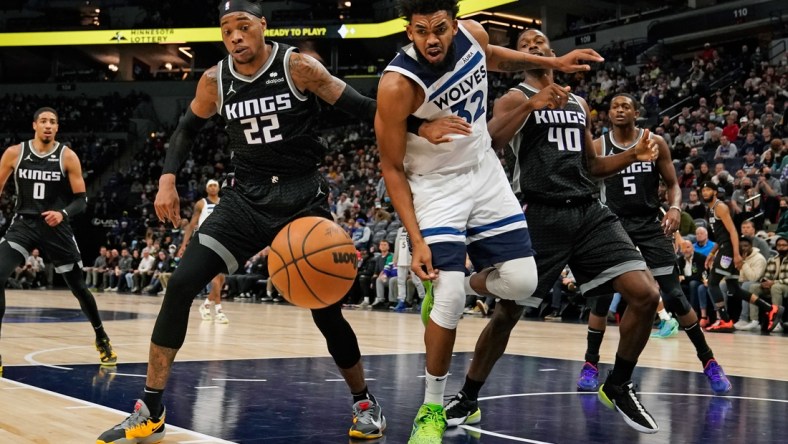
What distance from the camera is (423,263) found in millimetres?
3568

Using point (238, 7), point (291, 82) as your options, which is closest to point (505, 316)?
point (291, 82)

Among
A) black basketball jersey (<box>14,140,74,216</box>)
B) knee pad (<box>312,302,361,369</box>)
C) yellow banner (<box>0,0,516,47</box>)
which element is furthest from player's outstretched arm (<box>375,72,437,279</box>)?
yellow banner (<box>0,0,516,47</box>)

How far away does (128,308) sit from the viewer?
15.0 metres

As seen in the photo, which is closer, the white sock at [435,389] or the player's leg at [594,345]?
the white sock at [435,389]

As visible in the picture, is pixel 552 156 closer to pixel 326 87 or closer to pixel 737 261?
pixel 326 87

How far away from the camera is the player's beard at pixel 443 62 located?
3607mm

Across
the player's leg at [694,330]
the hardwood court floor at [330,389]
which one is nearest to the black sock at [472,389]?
the hardwood court floor at [330,389]

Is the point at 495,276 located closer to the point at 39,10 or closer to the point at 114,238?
the point at 114,238

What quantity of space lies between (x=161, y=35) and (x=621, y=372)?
34.9 metres

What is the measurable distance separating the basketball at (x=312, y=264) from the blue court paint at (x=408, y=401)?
0.63 m

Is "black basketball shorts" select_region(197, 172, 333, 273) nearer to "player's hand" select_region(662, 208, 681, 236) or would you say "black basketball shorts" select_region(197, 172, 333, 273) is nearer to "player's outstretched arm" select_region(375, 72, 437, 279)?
"player's outstretched arm" select_region(375, 72, 437, 279)

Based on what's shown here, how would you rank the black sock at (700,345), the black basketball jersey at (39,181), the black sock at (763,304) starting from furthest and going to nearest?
the black sock at (763,304), the black basketball jersey at (39,181), the black sock at (700,345)

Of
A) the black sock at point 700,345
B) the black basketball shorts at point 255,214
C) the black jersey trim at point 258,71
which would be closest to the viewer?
→ the black basketball shorts at point 255,214

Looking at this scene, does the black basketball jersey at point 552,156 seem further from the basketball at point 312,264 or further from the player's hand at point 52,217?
the player's hand at point 52,217
